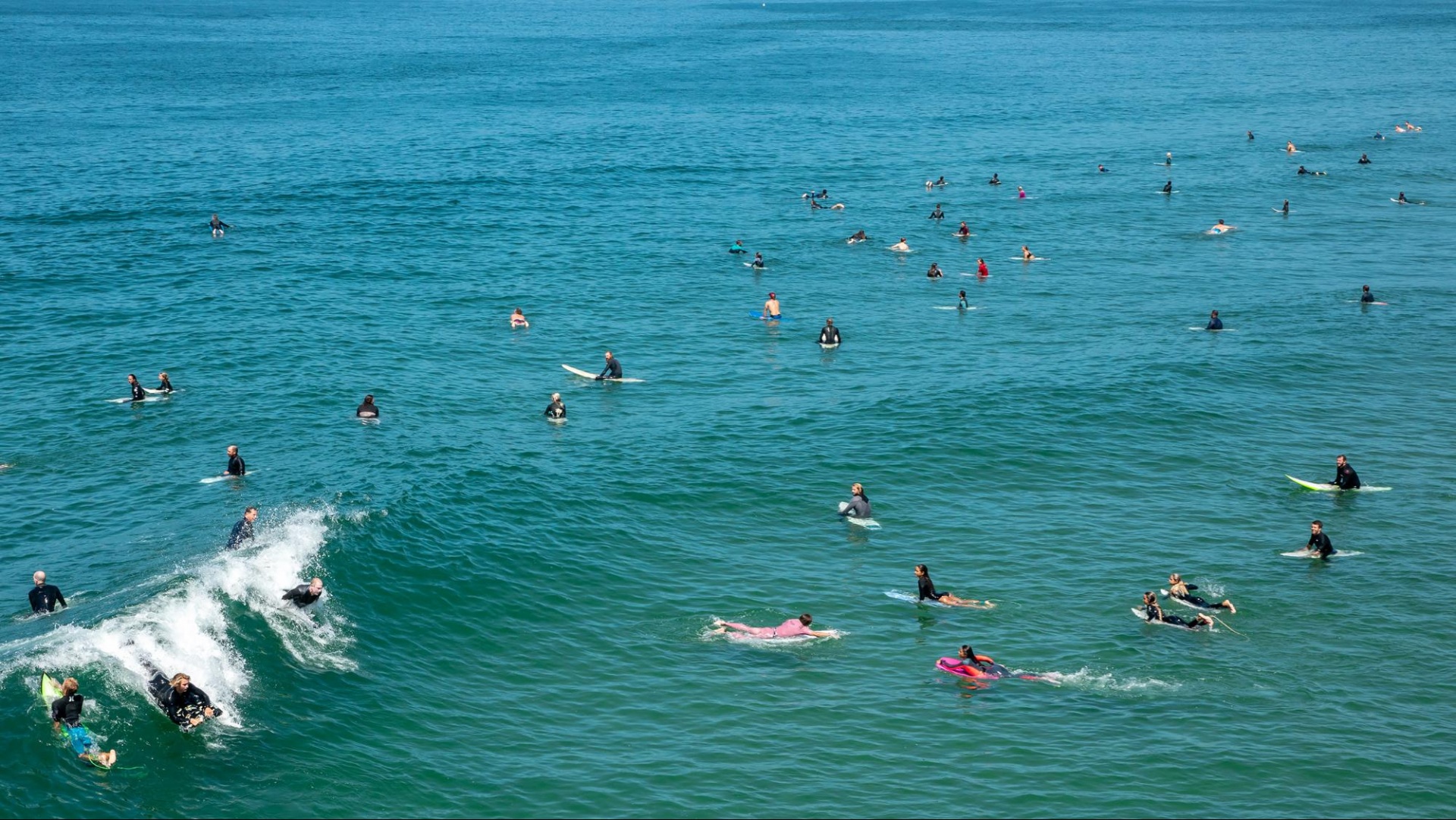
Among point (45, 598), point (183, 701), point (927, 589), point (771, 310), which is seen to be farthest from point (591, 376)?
point (183, 701)

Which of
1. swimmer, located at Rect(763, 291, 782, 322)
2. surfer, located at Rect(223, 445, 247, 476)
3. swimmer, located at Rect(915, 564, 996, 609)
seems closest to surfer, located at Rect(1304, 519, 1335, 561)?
swimmer, located at Rect(915, 564, 996, 609)

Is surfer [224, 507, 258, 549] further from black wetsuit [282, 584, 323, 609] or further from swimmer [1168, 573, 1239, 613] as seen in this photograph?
swimmer [1168, 573, 1239, 613]

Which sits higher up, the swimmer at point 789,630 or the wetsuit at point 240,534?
the wetsuit at point 240,534

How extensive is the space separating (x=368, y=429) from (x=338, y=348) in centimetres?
1278

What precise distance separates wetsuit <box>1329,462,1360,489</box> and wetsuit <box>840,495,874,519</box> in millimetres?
17258

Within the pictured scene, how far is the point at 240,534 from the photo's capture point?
128 feet

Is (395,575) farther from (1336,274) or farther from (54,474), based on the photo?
(1336,274)

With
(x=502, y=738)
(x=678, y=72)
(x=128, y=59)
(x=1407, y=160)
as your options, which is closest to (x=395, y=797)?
(x=502, y=738)

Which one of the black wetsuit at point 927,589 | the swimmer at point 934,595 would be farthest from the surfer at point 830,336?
the black wetsuit at point 927,589

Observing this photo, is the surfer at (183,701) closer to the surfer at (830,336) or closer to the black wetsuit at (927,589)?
the black wetsuit at (927,589)

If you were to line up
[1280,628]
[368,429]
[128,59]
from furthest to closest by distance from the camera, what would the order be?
[128,59] → [368,429] → [1280,628]

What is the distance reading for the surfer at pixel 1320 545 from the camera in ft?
132

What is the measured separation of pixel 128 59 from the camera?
184500 millimetres

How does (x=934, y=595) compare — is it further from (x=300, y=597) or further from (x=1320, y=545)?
(x=300, y=597)
